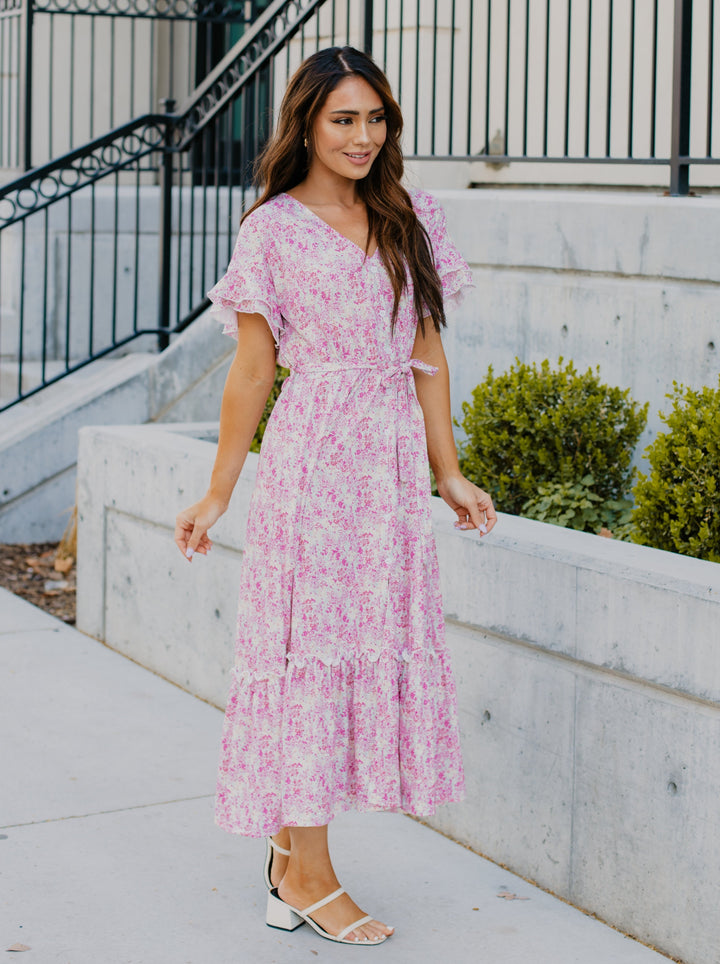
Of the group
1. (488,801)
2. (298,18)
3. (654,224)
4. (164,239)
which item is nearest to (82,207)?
(164,239)

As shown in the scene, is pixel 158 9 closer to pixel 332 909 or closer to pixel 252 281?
pixel 252 281

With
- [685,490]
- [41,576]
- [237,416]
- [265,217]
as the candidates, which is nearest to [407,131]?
[41,576]

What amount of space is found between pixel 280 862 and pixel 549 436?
171cm

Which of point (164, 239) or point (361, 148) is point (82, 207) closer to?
point (164, 239)

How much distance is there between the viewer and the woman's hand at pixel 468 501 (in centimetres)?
344

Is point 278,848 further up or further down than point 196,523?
further down

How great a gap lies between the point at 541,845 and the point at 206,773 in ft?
4.20

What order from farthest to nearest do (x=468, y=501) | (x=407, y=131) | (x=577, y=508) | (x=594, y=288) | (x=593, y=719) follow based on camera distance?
(x=407, y=131) < (x=594, y=288) < (x=577, y=508) < (x=593, y=719) < (x=468, y=501)

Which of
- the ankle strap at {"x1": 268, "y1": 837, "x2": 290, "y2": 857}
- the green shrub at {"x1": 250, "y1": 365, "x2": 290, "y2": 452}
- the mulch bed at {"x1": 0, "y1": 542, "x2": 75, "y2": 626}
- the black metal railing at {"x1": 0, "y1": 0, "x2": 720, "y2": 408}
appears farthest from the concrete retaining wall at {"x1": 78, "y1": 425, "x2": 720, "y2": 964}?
the mulch bed at {"x1": 0, "y1": 542, "x2": 75, "y2": 626}

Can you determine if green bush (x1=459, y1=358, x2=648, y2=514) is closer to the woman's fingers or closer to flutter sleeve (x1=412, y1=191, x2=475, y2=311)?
flutter sleeve (x1=412, y1=191, x2=475, y2=311)

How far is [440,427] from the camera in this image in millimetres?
3498

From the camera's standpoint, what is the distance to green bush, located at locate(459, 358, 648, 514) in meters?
4.59

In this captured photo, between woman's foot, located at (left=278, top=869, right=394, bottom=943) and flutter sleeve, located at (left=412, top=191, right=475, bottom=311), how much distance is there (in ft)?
4.65

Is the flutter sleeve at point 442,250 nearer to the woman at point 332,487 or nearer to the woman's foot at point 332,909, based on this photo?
the woman at point 332,487
